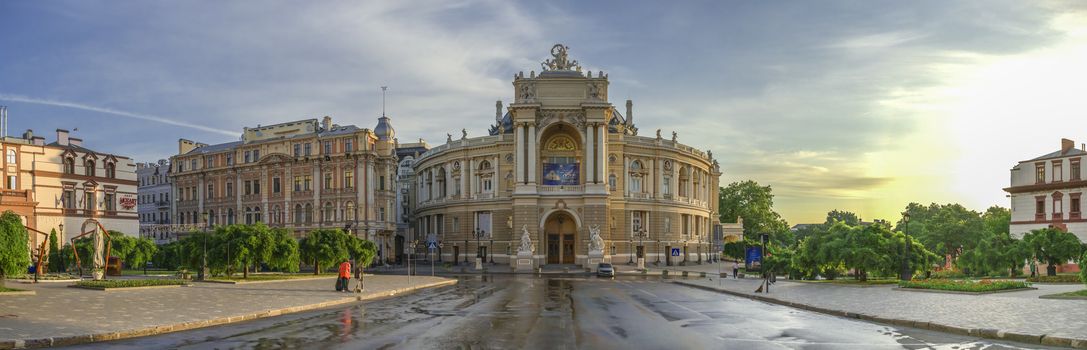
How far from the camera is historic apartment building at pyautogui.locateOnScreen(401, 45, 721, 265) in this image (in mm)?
77125

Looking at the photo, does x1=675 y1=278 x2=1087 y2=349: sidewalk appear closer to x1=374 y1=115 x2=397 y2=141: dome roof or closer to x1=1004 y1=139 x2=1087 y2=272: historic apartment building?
x1=1004 y1=139 x2=1087 y2=272: historic apartment building

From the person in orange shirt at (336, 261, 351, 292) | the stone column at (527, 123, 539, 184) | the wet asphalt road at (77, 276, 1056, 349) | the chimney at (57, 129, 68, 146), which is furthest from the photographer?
the stone column at (527, 123, 539, 184)

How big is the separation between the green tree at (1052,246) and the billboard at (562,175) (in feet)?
137

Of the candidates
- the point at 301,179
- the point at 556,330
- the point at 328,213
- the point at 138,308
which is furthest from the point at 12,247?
the point at 301,179

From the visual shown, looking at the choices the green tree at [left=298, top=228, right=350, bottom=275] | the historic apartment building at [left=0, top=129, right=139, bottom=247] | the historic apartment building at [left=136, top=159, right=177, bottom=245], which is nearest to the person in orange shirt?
the green tree at [left=298, top=228, right=350, bottom=275]

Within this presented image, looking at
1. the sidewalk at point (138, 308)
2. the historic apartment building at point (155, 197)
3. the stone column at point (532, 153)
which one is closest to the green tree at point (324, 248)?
the sidewalk at point (138, 308)

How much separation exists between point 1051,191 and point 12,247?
72.2 m

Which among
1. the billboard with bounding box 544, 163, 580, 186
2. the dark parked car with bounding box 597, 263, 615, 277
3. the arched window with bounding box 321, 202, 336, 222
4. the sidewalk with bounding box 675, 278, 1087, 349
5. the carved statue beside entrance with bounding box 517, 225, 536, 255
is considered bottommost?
the dark parked car with bounding box 597, 263, 615, 277

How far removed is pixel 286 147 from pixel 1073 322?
79.5 meters

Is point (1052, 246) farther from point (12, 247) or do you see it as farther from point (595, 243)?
point (12, 247)

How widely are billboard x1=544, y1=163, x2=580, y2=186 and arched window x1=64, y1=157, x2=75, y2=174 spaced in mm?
43659

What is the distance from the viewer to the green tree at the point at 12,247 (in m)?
28.6

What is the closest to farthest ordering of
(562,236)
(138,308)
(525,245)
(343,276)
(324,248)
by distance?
(138,308)
(343,276)
(324,248)
(525,245)
(562,236)

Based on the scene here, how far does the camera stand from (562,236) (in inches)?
3194
